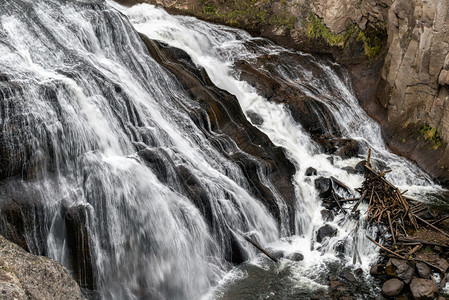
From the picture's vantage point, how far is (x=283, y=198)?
1095 centimetres

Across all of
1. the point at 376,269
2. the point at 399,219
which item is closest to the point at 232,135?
the point at 399,219

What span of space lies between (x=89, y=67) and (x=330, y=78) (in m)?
8.60

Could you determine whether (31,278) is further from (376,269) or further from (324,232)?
(324,232)

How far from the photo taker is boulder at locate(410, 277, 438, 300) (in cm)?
813

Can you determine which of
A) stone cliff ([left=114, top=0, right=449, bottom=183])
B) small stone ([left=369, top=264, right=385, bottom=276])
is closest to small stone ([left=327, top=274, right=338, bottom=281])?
small stone ([left=369, top=264, right=385, bottom=276])

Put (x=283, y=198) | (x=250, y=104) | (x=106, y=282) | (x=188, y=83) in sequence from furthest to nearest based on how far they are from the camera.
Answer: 1. (x=250, y=104)
2. (x=188, y=83)
3. (x=283, y=198)
4. (x=106, y=282)

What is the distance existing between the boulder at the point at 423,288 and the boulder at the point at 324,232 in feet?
6.93

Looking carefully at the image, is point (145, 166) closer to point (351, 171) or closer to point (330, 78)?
point (351, 171)

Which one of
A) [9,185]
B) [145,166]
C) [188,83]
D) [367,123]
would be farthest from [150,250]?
[367,123]

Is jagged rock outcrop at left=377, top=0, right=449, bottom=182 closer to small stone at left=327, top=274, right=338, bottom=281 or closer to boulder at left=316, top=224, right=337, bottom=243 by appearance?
boulder at left=316, top=224, right=337, bottom=243

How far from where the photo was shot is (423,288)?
8.23 metres

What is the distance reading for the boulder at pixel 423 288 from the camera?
8133 mm

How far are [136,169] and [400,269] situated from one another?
5.88m

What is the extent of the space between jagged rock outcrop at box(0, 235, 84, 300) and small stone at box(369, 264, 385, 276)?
6.04 m
